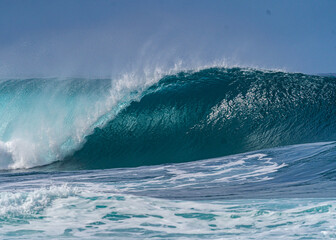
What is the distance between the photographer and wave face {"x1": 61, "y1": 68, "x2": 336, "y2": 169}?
9.73 metres

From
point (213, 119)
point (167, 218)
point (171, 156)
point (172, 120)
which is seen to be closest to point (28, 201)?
point (167, 218)

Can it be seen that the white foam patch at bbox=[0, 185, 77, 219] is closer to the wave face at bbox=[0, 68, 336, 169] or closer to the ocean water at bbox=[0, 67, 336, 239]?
the ocean water at bbox=[0, 67, 336, 239]

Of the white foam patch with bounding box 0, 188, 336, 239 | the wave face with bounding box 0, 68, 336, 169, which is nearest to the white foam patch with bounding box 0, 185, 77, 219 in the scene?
the white foam patch with bounding box 0, 188, 336, 239

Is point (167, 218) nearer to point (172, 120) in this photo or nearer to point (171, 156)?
point (171, 156)

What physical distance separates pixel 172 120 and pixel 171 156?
6.16ft

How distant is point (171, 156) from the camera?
9492 millimetres

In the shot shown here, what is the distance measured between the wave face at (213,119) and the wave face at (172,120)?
0.03 meters

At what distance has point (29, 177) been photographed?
8039 millimetres

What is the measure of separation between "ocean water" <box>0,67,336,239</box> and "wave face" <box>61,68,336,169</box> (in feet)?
0.12

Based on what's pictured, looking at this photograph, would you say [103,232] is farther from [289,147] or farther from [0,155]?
[0,155]

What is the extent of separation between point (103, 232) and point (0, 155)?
7609 millimetres

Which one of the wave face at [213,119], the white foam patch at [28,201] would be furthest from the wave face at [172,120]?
the white foam patch at [28,201]

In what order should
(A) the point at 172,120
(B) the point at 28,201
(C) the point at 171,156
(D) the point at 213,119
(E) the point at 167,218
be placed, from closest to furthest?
(E) the point at 167,218 → (B) the point at 28,201 → (C) the point at 171,156 → (D) the point at 213,119 → (A) the point at 172,120

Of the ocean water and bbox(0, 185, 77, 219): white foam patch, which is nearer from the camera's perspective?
the ocean water
